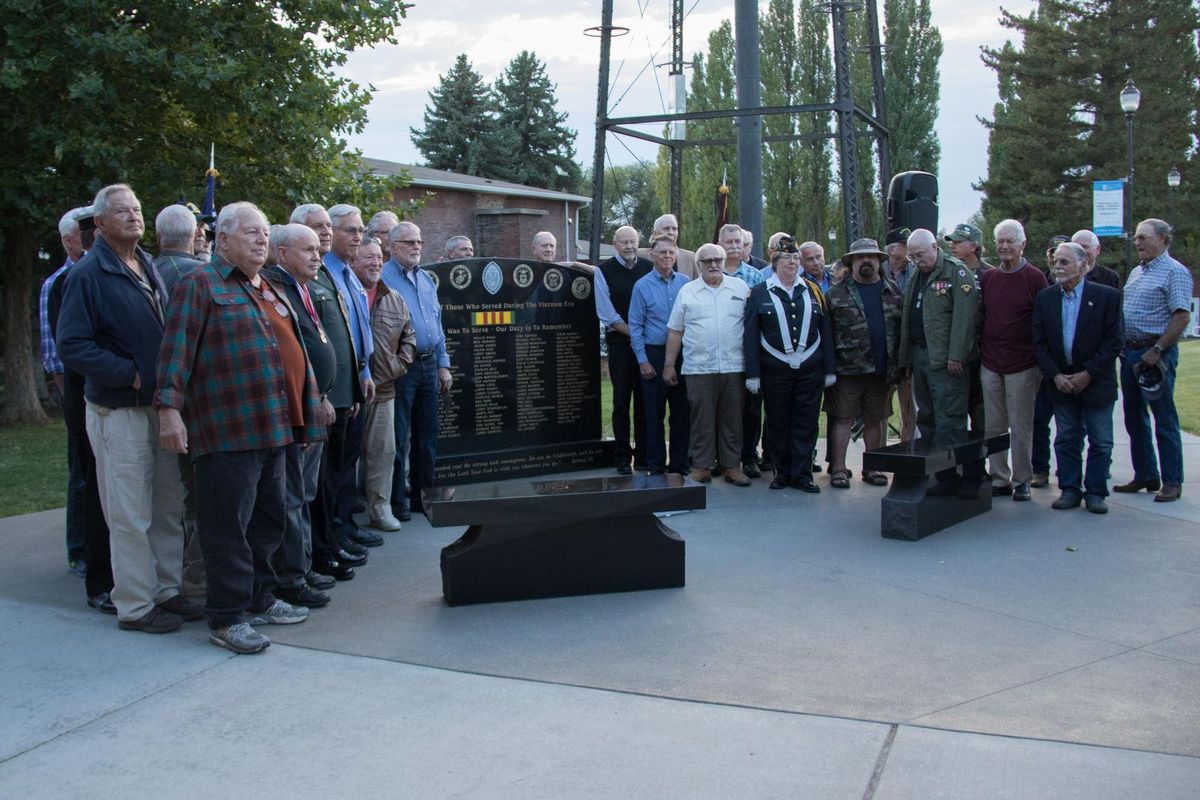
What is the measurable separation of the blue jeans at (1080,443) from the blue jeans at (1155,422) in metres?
0.31

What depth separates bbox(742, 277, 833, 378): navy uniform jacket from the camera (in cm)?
897

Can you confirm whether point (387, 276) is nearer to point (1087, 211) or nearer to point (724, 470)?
point (724, 470)

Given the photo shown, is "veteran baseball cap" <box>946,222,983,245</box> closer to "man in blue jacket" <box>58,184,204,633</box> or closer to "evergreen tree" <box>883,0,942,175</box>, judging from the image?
"man in blue jacket" <box>58,184,204,633</box>

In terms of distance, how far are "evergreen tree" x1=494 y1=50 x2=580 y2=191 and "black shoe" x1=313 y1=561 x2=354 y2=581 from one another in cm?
5214

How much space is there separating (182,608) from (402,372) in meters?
2.60

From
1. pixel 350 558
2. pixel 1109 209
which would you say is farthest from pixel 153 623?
pixel 1109 209

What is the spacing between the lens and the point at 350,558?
22.0 ft

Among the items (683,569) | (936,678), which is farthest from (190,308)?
(936,678)

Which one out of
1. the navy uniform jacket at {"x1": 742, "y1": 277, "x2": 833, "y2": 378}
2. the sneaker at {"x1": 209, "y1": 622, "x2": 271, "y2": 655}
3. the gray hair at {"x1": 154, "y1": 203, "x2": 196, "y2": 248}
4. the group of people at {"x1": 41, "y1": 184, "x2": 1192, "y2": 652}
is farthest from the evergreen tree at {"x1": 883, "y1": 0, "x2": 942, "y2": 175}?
the sneaker at {"x1": 209, "y1": 622, "x2": 271, "y2": 655}

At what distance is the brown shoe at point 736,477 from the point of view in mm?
9250

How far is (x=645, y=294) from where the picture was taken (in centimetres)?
938

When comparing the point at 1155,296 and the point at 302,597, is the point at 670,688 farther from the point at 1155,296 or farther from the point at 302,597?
the point at 1155,296

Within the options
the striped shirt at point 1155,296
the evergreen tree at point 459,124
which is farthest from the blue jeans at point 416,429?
the evergreen tree at point 459,124

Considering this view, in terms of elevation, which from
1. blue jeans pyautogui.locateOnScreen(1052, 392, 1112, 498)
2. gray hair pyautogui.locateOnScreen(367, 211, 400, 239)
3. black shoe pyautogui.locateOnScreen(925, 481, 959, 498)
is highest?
gray hair pyautogui.locateOnScreen(367, 211, 400, 239)
